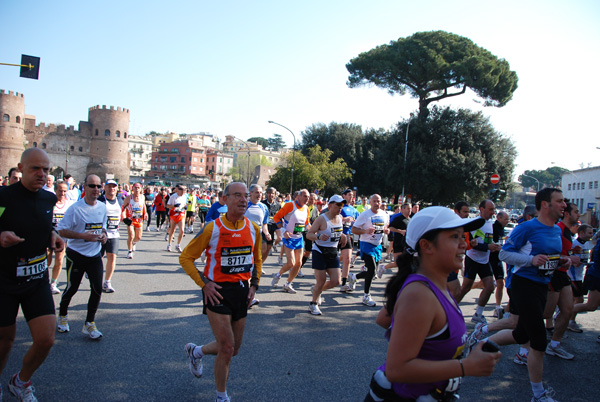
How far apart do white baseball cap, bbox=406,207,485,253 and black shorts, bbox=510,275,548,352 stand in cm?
240

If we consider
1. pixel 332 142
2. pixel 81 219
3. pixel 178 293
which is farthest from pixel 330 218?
pixel 332 142

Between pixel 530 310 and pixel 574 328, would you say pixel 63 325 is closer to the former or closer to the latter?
pixel 530 310

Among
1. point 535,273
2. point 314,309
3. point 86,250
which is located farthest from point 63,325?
point 535,273

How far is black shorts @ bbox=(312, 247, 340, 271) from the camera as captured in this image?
265 inches

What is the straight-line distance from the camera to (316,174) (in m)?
38.2

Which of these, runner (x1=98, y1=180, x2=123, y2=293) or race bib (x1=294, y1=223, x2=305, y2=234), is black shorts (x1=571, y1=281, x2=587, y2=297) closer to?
race bib (x1=294, y1=223, x2=305, y2=234)

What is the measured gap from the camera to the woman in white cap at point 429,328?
5.71 ft

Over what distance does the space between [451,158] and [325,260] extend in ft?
97.0

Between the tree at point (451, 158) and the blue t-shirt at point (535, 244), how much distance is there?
30345 mm

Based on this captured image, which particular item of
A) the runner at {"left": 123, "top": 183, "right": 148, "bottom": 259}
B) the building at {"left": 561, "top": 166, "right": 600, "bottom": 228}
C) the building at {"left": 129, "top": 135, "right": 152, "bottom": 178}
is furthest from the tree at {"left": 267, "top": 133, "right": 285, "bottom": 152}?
the runner at {"left": 123, "top": 183, "right": 148, "bottom": 259}

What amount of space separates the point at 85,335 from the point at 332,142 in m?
42.1

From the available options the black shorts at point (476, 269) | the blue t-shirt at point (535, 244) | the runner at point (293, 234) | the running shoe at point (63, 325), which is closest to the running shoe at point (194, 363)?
the running shoe at point (63, 325)

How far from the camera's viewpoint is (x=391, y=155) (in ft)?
121

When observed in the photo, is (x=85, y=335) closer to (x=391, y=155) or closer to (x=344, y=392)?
(x=344, y=392)
